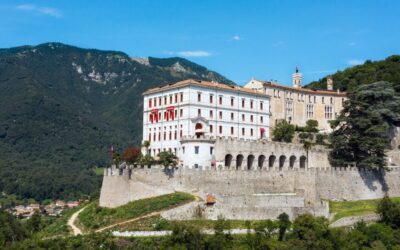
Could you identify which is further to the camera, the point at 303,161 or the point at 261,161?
the point at 303,161


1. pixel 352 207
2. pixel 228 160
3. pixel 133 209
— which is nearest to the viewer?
pixel 133 209

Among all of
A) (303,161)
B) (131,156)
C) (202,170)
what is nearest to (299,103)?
(303,161)

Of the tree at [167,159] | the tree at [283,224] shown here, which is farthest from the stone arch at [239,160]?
the tree at [283,224]

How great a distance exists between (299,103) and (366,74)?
797 inches

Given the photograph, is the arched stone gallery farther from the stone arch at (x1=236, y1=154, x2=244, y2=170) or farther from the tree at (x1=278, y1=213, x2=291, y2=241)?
the tree at (x1=278, y1=213, x2=291, y2=241)

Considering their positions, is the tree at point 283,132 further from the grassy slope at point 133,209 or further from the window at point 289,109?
the grassy slope at point 133,209

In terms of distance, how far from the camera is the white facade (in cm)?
7719

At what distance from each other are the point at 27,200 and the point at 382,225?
103058 millimetres

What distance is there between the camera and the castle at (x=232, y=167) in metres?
66.6

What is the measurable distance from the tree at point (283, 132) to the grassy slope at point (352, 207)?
52.1ft

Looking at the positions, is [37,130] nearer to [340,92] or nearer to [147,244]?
[340,92]

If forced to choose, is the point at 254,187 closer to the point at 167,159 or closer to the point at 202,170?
the point at 202,170

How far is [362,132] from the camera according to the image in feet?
258

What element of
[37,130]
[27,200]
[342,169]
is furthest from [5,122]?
[342,169]
